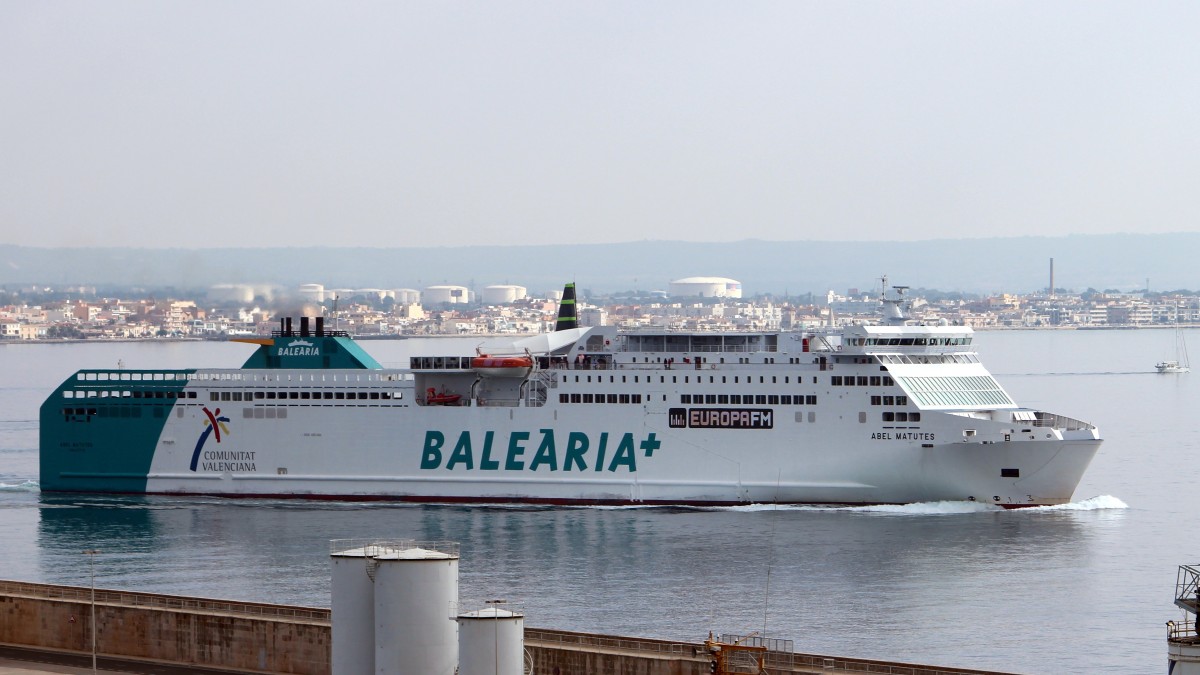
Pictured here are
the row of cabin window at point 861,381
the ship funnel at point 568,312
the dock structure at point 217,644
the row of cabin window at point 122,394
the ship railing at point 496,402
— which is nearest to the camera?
the dock structure at point 217,644

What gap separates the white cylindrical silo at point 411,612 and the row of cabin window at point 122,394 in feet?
77.8

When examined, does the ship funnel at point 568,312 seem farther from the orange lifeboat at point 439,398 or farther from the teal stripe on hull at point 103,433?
the teal stripe on hull at point 103,433

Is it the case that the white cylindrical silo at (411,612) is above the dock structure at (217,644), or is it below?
above

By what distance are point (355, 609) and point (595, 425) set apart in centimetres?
1951

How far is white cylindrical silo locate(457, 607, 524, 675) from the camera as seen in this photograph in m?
16.5

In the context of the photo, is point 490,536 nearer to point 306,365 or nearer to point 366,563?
point 306,365

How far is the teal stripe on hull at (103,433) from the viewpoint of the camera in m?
40.1

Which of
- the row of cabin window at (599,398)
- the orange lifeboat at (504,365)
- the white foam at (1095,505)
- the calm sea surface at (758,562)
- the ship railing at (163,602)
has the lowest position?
the calm sea surface at (758,562)

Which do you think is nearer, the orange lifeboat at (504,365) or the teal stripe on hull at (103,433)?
the orange lifeboat at (504,365)

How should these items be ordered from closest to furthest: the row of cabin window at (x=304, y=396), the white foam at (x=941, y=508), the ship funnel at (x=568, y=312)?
the white foam at (x=941, y=508)
the row of cabin window at (x=304, y=396)
the ship funnel at (x=568, y=312)

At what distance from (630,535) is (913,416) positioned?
21.8ft

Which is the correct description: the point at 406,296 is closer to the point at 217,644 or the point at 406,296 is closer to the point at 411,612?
the point at 217,644

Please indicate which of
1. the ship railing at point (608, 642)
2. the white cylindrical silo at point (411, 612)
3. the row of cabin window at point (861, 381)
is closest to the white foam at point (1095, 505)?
the row of cabin window at point (861, 381)

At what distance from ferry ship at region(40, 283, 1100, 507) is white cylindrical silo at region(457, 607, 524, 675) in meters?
19.8
